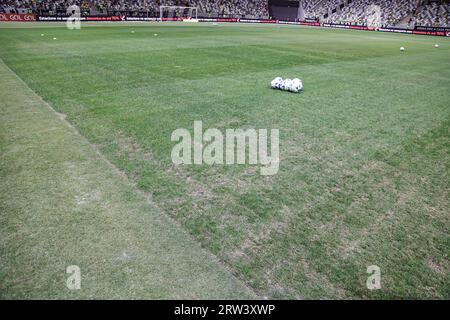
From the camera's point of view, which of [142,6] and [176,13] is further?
[176,13]

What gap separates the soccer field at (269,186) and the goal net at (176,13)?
128 ft

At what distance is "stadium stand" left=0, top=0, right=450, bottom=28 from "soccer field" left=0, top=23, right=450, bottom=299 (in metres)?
34.1

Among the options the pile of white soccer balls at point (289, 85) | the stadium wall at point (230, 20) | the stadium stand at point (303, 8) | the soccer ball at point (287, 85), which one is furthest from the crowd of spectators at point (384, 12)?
the soccer ball at point (287, 85)

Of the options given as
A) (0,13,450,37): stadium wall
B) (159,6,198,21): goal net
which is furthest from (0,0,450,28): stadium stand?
(0,13,450,37): stadium wall

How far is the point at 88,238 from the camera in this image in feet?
13.3

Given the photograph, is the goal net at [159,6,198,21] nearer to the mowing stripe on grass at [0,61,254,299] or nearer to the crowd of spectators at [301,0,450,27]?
the crowd of spectators at [301,0,450,27]

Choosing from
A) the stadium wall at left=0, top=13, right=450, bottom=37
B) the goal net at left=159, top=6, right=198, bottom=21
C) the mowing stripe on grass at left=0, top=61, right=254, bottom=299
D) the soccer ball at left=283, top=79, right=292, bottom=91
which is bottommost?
the mowing stripe on grass at left=0, top=61, right=254, bottom=299

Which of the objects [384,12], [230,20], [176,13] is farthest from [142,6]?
[384,12]

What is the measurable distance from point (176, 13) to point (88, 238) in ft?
169

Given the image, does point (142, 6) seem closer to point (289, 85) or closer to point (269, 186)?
point (289, 85)

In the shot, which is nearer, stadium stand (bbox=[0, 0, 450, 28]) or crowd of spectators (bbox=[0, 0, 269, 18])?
crowd of spectators (bbox=[0, 0, 269, 18])

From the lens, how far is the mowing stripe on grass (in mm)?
3395
